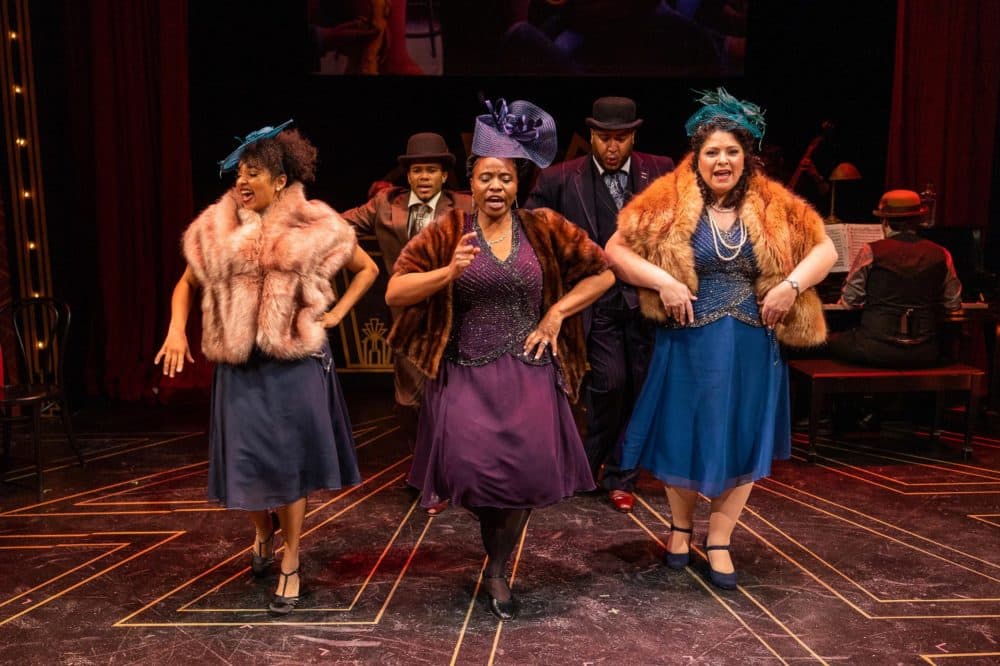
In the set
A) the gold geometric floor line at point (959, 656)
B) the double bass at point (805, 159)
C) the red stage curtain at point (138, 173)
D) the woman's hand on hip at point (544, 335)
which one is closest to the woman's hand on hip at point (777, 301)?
the woman's hand on hip at point (544, 335)

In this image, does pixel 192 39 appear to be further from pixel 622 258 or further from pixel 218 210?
pixel 622 258

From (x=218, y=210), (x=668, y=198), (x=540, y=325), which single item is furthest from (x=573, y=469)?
(x=218, y=210)

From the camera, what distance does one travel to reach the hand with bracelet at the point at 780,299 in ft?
9.66

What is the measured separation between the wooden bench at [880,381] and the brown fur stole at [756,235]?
183cm

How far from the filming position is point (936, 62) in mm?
6684

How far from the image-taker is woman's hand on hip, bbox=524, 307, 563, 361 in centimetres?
274

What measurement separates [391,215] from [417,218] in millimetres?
142

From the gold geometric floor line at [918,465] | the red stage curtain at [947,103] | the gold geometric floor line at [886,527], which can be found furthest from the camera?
the red stage curtain at [947,103]

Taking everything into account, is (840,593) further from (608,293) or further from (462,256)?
(462,256)

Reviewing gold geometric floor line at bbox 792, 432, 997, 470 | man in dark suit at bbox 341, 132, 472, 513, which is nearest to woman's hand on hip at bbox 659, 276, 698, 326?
man in dark suit at bbox 341, 132, 472, 513

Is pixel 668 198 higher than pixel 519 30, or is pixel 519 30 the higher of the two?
pixel 519 30

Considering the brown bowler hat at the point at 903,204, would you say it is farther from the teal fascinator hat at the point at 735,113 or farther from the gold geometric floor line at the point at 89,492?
the gold geometric floor line at the point at 89,492

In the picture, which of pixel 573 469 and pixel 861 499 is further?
pixel 861 499

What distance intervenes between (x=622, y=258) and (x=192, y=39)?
5.39 m
